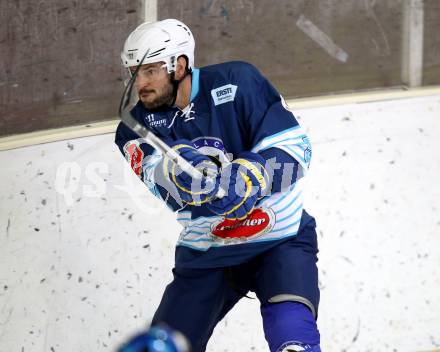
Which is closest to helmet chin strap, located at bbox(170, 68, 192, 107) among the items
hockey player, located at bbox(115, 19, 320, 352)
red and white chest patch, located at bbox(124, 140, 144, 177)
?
hockey player, located at bbox(115, 19, 320, 352)

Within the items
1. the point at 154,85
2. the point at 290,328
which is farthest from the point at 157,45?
the point at 290,328

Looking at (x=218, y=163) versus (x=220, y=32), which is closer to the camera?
(x=218, y=163)

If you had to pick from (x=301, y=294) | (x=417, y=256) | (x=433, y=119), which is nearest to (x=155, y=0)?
(x=433, y=119)

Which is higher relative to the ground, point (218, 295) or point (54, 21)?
Answer: point (54, 21)

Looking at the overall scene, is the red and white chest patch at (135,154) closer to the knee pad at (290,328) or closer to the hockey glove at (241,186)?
the hockey glove at (241,186)

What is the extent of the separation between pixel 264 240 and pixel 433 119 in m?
1.40

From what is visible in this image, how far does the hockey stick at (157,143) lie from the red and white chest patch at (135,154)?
36 centimetres

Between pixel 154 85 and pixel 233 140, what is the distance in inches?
9.8

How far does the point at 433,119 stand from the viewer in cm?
357

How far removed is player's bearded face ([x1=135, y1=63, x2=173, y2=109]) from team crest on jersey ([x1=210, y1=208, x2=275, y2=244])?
36 cm

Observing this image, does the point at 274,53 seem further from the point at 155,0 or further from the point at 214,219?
the point at 214,219

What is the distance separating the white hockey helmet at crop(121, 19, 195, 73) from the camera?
2334 millimetres

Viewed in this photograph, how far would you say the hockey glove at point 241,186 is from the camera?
7.07ft

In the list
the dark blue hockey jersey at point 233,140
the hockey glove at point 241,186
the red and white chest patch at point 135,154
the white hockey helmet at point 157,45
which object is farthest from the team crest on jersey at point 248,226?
the white hockey helmet at point 157,45
